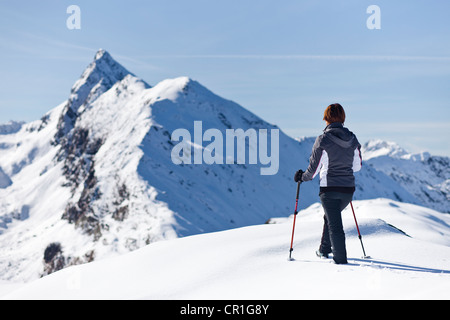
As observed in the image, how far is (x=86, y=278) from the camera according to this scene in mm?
6180

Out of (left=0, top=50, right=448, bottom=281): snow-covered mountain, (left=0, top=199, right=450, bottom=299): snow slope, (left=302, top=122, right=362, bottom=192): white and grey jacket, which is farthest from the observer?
(left=0, top=50, right=448, bottom=281): snow-covered mountain

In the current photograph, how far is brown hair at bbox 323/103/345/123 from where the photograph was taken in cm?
580

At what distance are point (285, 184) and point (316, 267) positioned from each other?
149 feet

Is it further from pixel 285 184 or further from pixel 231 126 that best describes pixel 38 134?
pixel 285 184

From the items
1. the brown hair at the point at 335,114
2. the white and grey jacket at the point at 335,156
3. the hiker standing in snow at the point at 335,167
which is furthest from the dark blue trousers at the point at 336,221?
the brown hair at the point at 335,114

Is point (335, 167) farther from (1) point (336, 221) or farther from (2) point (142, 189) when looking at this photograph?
(2) point (142, 189)

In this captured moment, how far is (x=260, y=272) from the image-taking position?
18.6ft

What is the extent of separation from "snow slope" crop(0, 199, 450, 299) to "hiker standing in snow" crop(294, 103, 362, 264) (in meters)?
0.55

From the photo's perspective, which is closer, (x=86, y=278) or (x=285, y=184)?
(x=86, y=278)

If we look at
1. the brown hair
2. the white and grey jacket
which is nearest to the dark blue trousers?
the white and grey jacket

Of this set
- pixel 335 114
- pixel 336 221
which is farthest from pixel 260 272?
pixel 335 114

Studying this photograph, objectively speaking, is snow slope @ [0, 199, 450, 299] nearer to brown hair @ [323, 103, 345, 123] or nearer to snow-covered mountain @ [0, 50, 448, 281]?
brown hair @ [323, 103, 345, 123]
